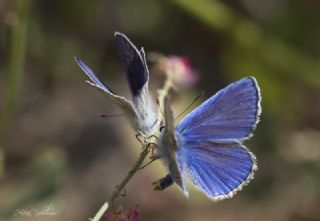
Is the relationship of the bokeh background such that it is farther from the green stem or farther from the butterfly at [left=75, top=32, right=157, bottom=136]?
the butterfly at [left=75, top=32, right=157, bottom=136]

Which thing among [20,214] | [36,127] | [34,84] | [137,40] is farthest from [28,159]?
[20,214]

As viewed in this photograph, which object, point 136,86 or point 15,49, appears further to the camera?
point 15,49

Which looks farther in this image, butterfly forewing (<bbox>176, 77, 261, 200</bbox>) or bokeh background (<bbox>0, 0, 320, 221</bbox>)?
bokeh background (<bbox>0, 0, 320, 221</bbox>)

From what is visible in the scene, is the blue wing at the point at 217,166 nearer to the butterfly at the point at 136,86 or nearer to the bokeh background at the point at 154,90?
the butterfly at the point at 136,86

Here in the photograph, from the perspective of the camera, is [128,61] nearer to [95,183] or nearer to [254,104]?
[254,104]

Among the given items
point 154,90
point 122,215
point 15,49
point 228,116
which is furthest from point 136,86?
point 154,90

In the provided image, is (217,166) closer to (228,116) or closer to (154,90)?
(228,116)

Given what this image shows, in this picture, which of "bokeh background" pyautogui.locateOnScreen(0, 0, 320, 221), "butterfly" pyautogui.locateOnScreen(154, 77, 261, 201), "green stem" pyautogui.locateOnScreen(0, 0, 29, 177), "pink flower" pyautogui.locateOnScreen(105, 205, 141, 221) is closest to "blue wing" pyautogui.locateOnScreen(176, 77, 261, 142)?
"butterfly" pyautogui.locateOnScreen(154, 77, 261, 201)
